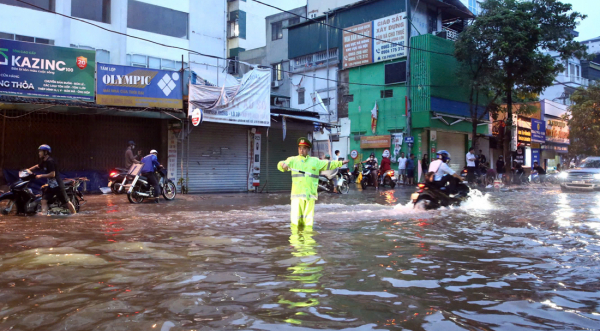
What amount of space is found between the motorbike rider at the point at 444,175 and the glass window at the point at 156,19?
1611 cm

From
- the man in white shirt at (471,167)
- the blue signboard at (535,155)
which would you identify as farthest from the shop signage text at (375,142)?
the blue signboard at (535,155)

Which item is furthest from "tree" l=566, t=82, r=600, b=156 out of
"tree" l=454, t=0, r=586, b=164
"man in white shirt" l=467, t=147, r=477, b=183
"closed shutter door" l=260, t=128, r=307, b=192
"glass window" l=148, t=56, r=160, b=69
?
"glass window" l=148, t=56, r=160, b=69

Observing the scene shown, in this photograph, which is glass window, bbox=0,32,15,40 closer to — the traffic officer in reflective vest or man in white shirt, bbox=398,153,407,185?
the traffic officer in reflective vest

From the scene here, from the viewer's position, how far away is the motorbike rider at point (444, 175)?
10242 millimetres

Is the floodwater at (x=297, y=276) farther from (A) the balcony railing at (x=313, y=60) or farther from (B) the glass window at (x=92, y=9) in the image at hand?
(A) the balcony railing at (x=313, y=60)

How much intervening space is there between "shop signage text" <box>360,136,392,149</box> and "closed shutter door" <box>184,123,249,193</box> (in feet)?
37.7

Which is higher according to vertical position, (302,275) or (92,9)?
(92,9)

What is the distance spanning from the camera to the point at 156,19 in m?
21.8

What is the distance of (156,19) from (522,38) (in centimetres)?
1808

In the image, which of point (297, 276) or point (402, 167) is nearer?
point (297, 276)

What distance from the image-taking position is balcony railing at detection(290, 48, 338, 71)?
3047 centimetres

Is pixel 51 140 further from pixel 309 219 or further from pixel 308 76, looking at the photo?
pixel 308 76

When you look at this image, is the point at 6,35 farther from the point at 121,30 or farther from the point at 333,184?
the point at 333,184

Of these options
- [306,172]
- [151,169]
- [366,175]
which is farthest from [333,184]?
[306,172]
